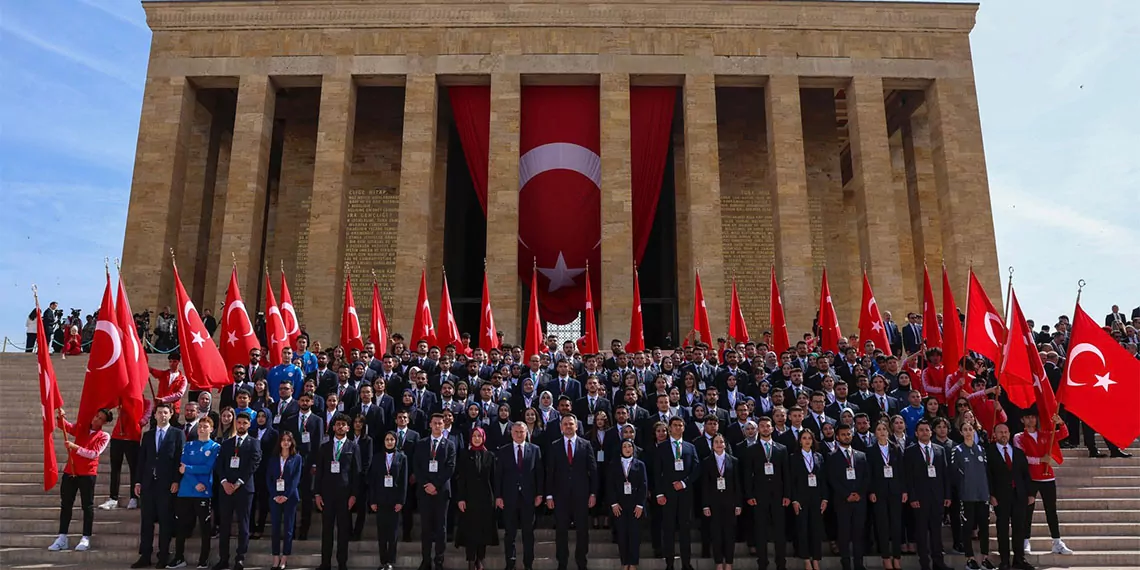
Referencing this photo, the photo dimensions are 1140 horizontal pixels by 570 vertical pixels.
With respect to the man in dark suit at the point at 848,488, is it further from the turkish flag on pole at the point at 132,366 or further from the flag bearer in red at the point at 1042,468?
the turkish flag on pole at the point at 132,366

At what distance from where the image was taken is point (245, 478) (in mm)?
8781

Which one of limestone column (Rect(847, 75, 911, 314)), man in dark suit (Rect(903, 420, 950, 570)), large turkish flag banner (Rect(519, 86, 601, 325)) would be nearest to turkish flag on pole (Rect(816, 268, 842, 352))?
limestone column (Rect(847, 75, 911, 314))

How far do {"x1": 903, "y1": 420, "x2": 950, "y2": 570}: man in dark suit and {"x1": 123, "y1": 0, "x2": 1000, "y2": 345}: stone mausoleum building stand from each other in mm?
13500

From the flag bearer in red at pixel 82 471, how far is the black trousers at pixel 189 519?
124cm

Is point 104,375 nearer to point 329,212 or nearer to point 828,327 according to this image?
point 828,327

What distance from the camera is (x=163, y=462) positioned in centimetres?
892

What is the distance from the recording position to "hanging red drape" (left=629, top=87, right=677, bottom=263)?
2370 cm

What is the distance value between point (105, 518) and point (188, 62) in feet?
59.9

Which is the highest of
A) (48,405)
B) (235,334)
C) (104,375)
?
(235,334)

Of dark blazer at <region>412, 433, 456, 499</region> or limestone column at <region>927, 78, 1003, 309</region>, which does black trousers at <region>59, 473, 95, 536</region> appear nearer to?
dark blazer at <region>412, 433, 456, 499</region>

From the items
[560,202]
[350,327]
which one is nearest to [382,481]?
[350,327]

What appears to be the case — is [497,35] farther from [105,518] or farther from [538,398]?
[105,518]

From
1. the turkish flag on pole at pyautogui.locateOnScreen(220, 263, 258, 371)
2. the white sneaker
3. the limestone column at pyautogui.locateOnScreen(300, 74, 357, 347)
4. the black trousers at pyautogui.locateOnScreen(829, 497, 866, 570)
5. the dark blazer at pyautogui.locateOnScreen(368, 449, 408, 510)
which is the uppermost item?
the limestone column at pyautogui.locateOnScreen(300, 74, 357, 347)

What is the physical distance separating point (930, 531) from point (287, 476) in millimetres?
7059
